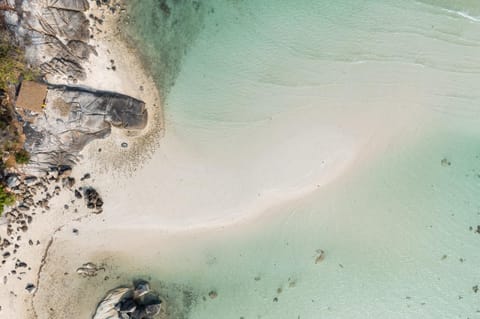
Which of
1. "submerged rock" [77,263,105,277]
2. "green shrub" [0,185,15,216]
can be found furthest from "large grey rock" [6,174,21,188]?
"submerged rock" [77,263,105,277]

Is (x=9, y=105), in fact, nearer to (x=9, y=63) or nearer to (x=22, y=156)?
(x=9, y=63)

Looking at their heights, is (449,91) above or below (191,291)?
above

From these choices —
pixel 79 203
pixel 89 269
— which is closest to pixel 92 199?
pixel 79 203

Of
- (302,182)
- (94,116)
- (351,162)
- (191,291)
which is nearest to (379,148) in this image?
(351,162)

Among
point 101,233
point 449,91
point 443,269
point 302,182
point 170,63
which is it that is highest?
point 449,91

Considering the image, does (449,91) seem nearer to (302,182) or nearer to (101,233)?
(302,182)

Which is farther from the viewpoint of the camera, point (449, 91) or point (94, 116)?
point (449, 91)
